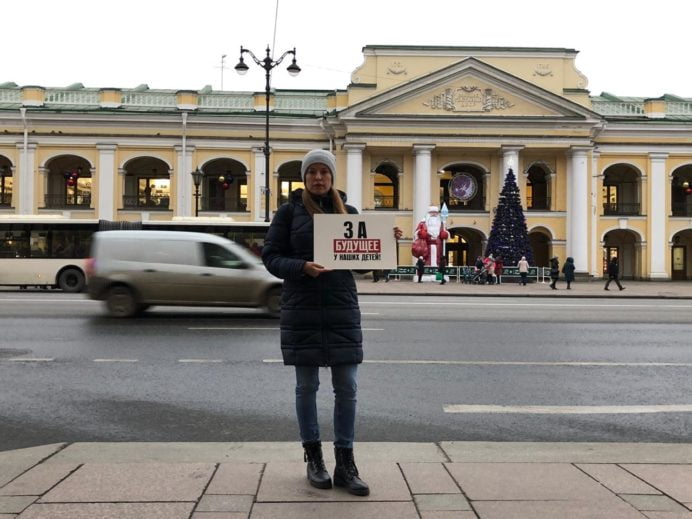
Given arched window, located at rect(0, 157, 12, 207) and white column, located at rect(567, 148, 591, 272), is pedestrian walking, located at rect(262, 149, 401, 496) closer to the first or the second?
white column, located at rect(567, 148, 591, 272)

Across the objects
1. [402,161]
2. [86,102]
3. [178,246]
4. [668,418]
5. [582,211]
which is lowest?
[668,418]

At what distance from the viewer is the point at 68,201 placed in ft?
137

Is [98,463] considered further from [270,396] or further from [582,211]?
[582,211]

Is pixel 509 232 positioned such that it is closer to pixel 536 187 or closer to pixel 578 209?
pixel 578 209

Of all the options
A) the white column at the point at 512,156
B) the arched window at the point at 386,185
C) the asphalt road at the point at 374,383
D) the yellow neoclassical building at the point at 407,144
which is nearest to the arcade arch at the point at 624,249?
the yellow neoclassical building at the point at 407,144

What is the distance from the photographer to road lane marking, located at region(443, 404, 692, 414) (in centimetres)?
600

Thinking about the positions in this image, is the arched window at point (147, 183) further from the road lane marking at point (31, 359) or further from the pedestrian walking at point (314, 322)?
the pedestrian walking at point (314, 322)

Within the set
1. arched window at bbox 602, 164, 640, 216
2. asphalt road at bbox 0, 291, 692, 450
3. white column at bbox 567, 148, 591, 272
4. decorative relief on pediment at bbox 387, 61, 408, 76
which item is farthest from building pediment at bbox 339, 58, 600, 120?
asphalt road at bbox 0, 291, 692, 450

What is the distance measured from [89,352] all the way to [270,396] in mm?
3753

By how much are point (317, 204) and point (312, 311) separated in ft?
2.30

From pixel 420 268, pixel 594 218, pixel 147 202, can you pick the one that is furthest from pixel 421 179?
pixel 147 202

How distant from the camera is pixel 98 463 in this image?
4.21 metres

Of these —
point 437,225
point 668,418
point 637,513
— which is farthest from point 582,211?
point 637,513

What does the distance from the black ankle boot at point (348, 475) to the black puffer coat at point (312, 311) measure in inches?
22.0
